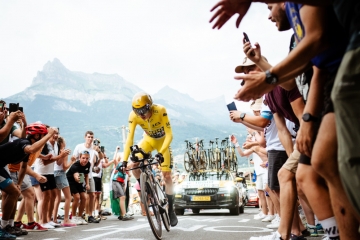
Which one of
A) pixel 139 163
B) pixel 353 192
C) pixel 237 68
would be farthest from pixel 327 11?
pixel 139 163

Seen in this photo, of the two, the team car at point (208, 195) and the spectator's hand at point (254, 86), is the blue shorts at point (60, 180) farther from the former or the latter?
the spectator's hand at point (254, 86)

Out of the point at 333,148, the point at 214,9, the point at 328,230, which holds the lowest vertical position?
the point at 328,230

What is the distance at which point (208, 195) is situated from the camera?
15.0 m

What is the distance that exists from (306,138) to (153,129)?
5584 mm

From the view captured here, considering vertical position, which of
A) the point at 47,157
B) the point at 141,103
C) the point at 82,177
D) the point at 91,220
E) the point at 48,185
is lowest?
the point at 91,220

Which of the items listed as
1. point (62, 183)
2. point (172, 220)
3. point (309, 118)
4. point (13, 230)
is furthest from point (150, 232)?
point (309, 118)

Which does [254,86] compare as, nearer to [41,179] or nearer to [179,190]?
[41,179]

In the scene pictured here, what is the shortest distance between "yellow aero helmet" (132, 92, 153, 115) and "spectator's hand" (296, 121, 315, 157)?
15.8 feet

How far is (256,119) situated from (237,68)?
2.33 ft

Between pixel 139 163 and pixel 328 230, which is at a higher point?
pixel 139 163

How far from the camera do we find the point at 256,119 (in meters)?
5.19

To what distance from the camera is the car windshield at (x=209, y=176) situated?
52.7 ft

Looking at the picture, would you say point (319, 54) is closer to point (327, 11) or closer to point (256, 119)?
→ point (327, 11)

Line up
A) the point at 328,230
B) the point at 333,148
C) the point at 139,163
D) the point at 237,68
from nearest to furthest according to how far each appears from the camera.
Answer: the point at 333,148 → the point at 328,230 → the point at 237,68 → the point at 139,163
